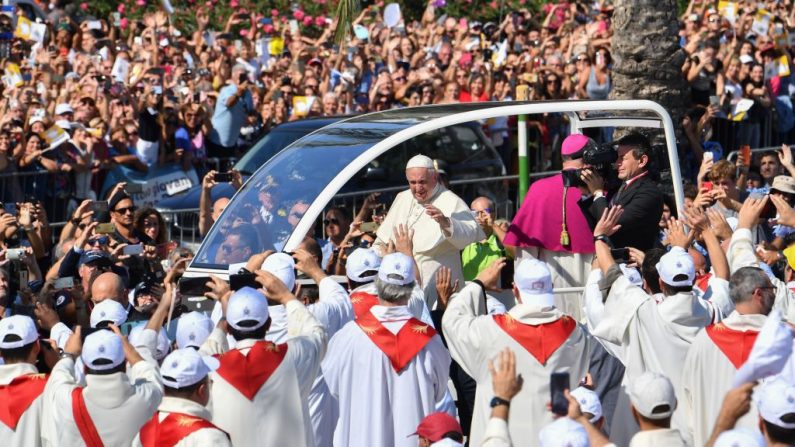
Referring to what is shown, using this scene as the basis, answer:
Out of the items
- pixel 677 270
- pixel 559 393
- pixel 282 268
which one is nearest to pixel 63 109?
pixel 282 268

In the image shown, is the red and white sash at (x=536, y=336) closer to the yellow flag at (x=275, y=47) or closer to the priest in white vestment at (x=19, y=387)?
the priest in white vestment at (x=19, y=387)

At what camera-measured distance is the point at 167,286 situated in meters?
8.92

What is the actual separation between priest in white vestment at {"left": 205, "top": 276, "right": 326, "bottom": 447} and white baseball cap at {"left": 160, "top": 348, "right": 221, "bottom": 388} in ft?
1.77

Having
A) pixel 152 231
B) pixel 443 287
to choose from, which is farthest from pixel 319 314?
pixel 152 231

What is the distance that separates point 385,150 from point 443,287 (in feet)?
8.51

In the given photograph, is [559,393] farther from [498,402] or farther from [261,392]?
[261,392]

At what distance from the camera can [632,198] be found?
32.9 feet

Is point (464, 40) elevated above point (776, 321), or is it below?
above

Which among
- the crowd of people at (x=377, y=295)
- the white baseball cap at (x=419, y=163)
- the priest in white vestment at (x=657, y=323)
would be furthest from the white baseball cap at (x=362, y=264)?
the white baseball cap at (x=419, y=163)

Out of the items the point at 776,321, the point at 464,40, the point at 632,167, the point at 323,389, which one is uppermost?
the point at 464,40

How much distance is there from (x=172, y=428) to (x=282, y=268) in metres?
2.05

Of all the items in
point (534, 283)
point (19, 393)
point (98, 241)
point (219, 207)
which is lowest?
point (19, 393)

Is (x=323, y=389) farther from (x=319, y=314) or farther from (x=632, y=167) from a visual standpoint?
(x=632, y=167)

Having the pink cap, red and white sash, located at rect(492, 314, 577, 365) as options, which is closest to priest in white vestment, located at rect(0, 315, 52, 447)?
red and white sash, located at rect(492, 314, 577, 365)
